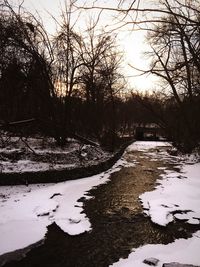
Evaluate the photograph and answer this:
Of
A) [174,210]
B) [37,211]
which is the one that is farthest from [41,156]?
[174,210]

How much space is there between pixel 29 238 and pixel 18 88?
769 centimetres

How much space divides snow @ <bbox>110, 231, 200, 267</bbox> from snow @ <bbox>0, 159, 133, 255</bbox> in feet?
5.11

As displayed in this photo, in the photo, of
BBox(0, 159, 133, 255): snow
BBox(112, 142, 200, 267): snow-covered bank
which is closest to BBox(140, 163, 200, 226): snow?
BBox(112, 142, 200, 267): snow-covered bank

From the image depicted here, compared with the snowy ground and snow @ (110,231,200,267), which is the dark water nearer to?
snow @ (110,231,200,267)

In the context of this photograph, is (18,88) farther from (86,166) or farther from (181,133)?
(181,133)

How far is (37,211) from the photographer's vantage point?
7.98 m

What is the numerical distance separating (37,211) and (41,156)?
574 centimetres

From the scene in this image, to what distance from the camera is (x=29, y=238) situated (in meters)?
6.27

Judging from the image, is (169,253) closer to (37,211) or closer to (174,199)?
(37,211)

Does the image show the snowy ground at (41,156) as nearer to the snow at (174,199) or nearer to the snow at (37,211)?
the snow at (37,211)

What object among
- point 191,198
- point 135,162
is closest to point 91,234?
point 191,198

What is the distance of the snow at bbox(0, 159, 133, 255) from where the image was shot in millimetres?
6363

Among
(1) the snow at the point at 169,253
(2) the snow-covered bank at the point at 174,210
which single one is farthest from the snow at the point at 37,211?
(2) the snow-covered bank at the point at 174,210

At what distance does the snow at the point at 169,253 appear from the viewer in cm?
521
